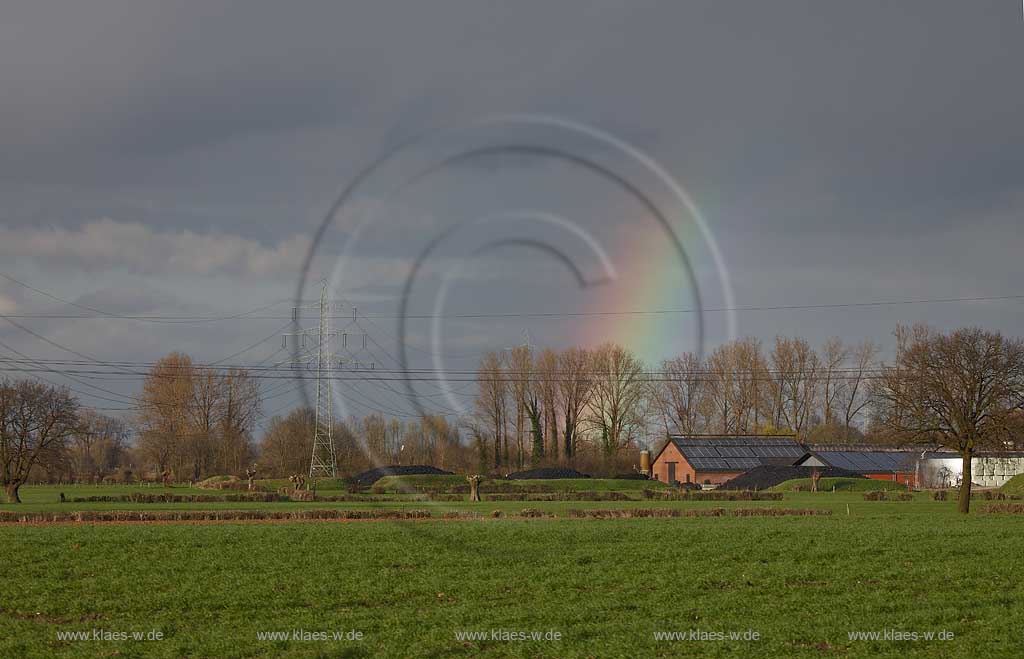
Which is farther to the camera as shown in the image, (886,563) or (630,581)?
(886,563)

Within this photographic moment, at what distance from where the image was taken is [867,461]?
125062 mm

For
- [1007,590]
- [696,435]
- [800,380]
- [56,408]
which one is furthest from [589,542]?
[800,380]

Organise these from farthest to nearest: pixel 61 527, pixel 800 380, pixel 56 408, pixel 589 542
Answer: pixel 800 380, pixel 56 408, pixel 61 527, pixel 589 542

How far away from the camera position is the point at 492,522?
46.7 metres

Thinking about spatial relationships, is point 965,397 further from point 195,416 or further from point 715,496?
point 195,416

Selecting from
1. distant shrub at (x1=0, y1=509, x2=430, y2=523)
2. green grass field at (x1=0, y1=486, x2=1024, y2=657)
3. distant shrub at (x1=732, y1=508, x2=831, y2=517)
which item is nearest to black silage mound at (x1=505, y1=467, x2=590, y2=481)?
distant shrub at (x1=732, y1=508, x2=831, y2=517)

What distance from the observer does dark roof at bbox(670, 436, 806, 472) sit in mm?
123375

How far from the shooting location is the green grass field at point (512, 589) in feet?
61.1

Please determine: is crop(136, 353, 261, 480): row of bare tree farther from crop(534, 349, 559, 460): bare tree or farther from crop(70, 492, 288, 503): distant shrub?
crop(534, 349, 559, 460): bare tree

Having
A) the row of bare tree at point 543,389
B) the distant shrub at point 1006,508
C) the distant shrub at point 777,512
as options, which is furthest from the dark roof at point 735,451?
the row of bare tree at point 543,389

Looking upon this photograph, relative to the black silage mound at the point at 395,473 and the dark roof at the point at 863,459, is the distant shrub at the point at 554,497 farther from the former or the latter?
the dark roof at the point at 863,459

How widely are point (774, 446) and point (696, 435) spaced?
9.74 meters

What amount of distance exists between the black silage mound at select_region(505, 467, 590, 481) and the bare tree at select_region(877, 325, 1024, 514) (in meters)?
50.8

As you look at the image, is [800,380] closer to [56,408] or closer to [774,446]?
[774,446]
